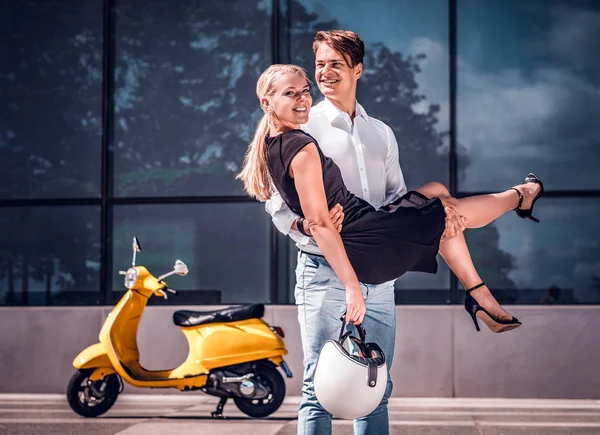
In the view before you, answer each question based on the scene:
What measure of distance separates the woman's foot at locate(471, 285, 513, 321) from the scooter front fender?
4.22 meters

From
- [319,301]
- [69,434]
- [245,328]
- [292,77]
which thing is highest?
[292,77]

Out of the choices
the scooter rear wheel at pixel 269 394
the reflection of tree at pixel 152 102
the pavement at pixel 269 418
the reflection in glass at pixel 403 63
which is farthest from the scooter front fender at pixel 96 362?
the reflection in glass at pixel 403 63

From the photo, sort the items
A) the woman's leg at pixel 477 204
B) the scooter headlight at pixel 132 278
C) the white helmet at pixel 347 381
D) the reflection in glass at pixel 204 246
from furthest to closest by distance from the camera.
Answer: the reflection in glass at pixel 204 246
the scooter headlight at pixel 132 278
the woman's leg at pixel 477 204
the white helmet at pixel 347 381

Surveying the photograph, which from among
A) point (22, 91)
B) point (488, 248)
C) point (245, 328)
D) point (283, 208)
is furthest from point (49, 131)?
point (283, 208)

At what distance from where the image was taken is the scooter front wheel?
25.4 feet

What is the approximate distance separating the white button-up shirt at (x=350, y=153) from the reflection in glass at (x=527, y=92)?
5.68 metres

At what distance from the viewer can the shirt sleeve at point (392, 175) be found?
3.85 metres

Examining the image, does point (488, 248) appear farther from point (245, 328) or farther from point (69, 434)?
point (69, 434)

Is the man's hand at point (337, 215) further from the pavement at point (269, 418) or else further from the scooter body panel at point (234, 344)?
the scooter body panel at point (234, 344)

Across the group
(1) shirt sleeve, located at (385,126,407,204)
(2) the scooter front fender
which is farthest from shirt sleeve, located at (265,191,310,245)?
(2) the scooter front fender

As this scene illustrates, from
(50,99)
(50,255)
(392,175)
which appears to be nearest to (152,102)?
(50,99)

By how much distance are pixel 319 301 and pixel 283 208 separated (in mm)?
408

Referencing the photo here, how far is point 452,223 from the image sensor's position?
12.8 ft

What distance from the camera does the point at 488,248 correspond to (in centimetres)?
924
